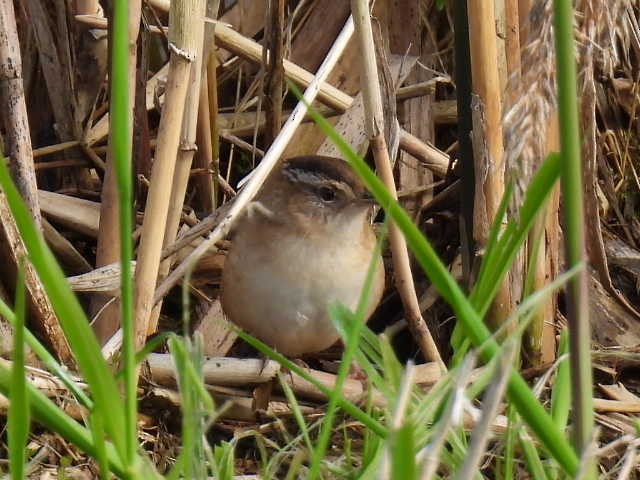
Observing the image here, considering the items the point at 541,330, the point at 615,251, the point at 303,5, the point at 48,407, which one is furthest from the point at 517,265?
Answer: the point at 48,407

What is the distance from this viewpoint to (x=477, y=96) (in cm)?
300

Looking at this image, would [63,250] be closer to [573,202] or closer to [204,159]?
[204,159]

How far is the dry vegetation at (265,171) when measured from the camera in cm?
299

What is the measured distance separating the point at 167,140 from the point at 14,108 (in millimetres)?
611

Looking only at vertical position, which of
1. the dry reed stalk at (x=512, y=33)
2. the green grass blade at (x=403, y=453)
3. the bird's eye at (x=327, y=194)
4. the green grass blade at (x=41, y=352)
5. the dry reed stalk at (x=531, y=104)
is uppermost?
the dry reed stalk at (x=531, y=104)

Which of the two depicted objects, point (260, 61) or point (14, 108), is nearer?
point (14, 108)

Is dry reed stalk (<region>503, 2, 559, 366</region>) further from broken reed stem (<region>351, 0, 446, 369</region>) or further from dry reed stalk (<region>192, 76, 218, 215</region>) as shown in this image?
dry reed stalk (<region>192, 76, 218, 215</region>)

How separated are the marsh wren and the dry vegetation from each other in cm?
19

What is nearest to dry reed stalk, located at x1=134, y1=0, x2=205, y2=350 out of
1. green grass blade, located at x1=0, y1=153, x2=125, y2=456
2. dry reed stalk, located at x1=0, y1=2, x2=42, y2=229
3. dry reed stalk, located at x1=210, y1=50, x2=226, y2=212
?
dry reed stalk, located at x1=0, y1=2, x2=42, y2=229

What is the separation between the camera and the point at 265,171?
121 inches

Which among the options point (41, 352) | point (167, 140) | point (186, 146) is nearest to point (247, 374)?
point (186, 146)

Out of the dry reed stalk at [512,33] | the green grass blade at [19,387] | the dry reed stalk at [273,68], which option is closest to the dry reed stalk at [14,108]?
the dry reed stalk at [273,68]

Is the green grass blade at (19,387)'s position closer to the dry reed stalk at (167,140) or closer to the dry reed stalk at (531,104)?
the dry reed stalk at (531,104)

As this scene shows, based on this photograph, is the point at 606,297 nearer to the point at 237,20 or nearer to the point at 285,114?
the point at 285,114
